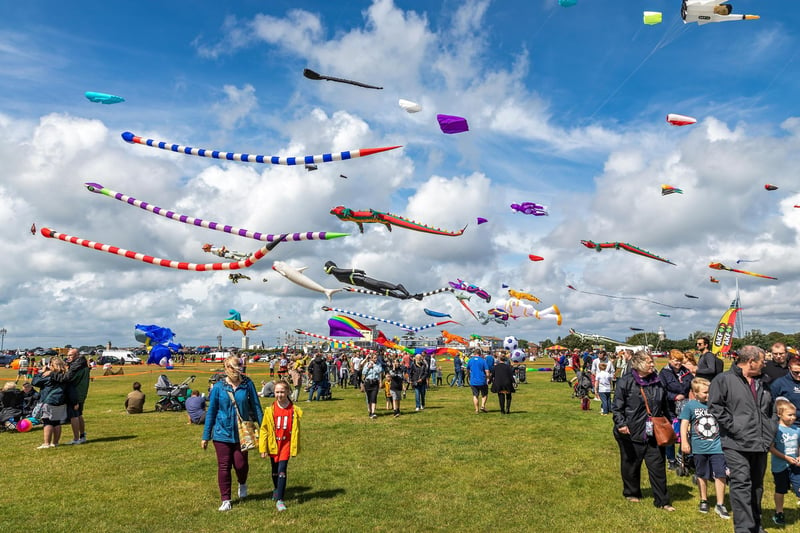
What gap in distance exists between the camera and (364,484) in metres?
8.16

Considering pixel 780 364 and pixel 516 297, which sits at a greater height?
pixel 516 297

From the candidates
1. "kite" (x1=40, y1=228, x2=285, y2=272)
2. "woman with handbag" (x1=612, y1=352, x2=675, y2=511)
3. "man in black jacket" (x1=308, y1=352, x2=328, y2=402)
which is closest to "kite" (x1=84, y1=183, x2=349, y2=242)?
"kite" (x1=40, y1=228, x2=285, y2=272)

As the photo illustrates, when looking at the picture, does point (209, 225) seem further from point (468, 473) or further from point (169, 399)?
point (169, 399)

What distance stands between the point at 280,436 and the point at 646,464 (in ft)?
15.8

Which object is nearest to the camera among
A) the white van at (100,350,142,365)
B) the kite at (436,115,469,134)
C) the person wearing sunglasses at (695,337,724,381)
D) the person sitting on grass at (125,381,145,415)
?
the person wearing sunglasses at (695,337,724,381)

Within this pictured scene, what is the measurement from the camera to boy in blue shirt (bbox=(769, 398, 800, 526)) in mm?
6113

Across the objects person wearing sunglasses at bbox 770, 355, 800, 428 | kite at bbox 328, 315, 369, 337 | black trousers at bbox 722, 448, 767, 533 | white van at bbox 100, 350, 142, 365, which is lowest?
white van at bbox 100, 350, 142, 365

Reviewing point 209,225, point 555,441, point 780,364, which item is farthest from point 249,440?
point 780,364

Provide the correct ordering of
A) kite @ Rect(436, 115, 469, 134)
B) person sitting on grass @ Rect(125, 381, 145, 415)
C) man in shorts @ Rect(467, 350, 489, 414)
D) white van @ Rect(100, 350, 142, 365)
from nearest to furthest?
kite @ Rect(436, 115, 469, 134)
man in shorts @ Rect(467, 350, 489, 414)
person sitting on grass @ Rect(125, 381, 145, 415)
white van @ Rect(100, 350, 142, 365)

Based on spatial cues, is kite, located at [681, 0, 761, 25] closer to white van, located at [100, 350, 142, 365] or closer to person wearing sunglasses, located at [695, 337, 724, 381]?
person wearing sunglasses, located at [695, 337, 724, 381]

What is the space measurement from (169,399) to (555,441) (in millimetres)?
12667

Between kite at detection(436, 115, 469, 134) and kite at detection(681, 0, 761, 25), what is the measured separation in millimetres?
4802

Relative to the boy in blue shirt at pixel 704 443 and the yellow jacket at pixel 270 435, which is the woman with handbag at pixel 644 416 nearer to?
the boy in blue shirt at pixel 704 443

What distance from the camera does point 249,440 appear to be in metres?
6.81
